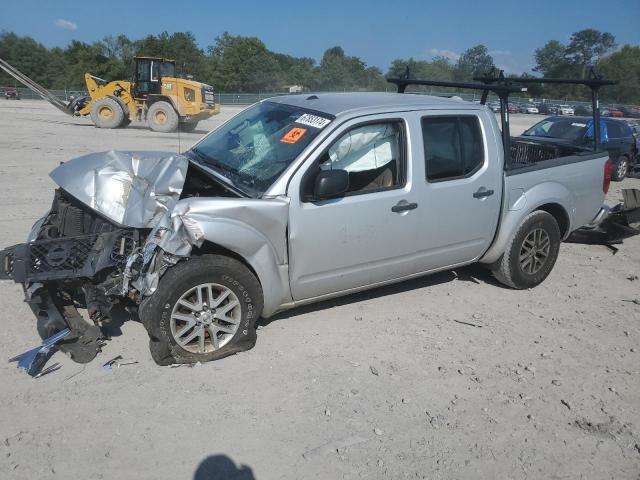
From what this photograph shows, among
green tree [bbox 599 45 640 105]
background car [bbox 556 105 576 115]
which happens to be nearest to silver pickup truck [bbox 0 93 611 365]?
background car [bbox 556 105 576 115]

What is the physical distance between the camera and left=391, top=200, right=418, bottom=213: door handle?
14.0 ft

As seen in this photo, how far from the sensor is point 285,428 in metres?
3.21

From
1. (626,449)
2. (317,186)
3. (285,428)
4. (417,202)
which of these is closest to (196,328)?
(285,428)

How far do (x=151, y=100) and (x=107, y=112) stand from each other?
5.76ft

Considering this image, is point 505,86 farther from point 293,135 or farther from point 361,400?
point 361,400

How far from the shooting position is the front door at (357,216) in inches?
154

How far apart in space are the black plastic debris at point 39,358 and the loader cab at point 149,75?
1876 centimetres

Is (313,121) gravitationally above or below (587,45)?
below

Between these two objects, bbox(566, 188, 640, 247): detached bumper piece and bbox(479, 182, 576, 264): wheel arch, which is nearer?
bbox(479, 182, 576, 264): wheel arch

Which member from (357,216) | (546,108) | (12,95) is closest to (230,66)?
(12,95)

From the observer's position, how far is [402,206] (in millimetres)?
4305

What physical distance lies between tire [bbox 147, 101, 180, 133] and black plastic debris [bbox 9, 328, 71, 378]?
59.4 feet

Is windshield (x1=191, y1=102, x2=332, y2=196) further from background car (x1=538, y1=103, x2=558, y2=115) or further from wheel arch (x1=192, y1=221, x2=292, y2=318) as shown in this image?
background car (x1=538, y1=103, x2=558, y2=115)

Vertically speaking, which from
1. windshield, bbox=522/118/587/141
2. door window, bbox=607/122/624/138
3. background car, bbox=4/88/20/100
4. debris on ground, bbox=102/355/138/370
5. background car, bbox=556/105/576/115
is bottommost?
debris on ground, bbox=102/355/138/370
